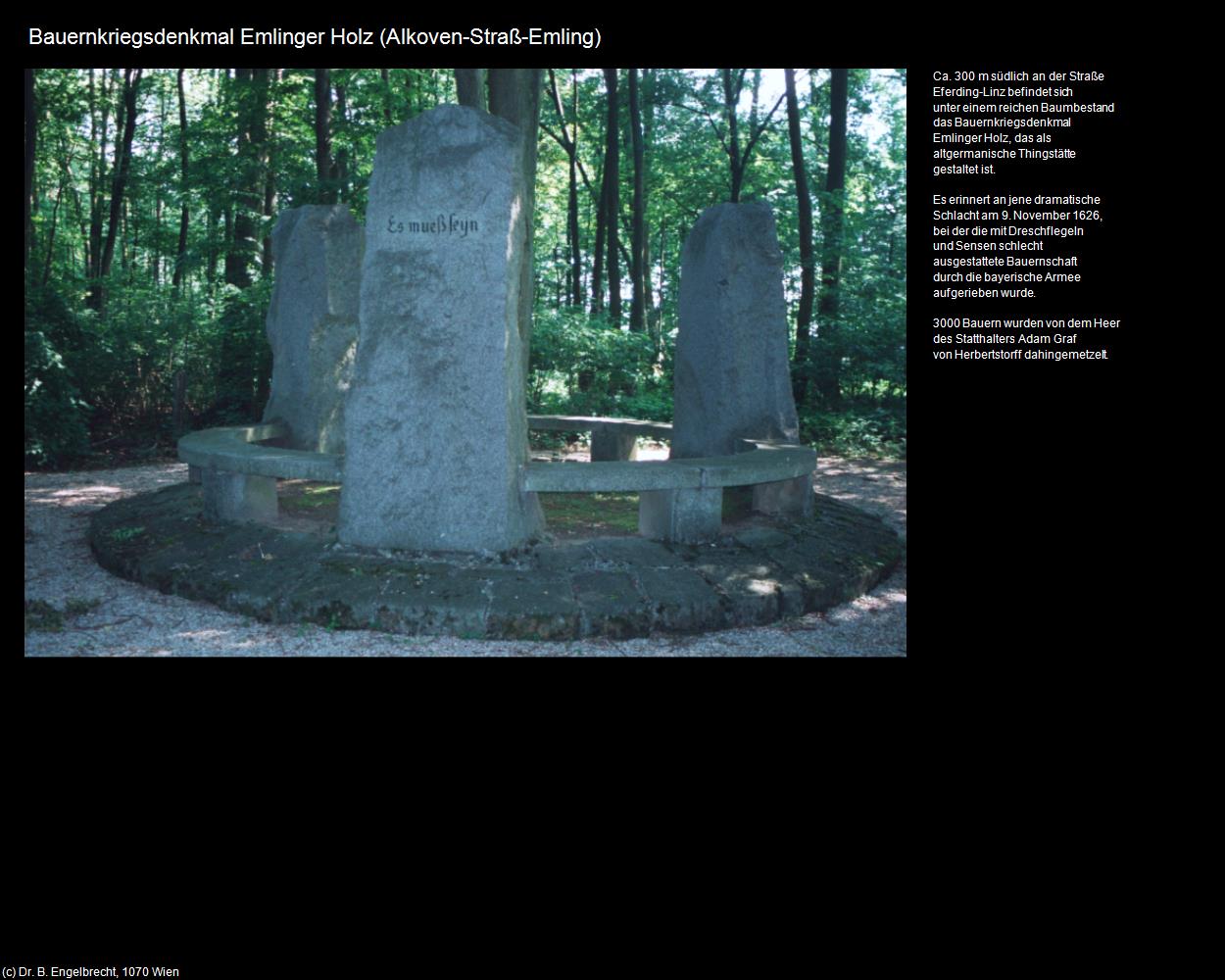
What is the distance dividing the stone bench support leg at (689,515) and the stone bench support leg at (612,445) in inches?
140

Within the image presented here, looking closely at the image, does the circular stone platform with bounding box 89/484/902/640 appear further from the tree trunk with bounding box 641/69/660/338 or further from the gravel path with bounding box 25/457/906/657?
the tree trunk with bounding box 641/69/660/338

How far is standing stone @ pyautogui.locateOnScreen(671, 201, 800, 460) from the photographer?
8.01 metres

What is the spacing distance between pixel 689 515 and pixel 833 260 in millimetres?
10999

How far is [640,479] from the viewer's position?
240 inches

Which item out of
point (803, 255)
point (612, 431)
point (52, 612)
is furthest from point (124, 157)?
point (52, 612)

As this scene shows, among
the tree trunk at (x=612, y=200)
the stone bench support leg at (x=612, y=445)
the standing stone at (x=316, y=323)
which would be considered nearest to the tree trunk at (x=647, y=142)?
the tree trunk at (x=612, y=200)

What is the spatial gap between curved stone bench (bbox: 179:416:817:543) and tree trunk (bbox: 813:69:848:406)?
815 centimetres

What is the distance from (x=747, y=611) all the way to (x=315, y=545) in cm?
279

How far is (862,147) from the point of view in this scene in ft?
63.2

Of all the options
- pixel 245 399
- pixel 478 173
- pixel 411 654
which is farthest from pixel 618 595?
pixel 245 399

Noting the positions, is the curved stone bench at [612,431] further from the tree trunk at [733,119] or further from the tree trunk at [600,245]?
the tree trunk at [733,119]

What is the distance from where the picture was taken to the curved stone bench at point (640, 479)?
6066 mm

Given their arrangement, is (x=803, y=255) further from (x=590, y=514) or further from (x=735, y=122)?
(x=590, y=514)

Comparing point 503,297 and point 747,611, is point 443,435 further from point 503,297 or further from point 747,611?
point 747,611
